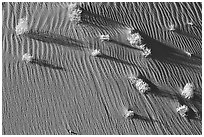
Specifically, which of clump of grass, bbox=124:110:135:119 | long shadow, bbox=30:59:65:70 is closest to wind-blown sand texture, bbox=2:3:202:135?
long shadow, bbox=30:59:65:70

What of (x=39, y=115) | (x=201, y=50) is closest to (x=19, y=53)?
(x=39, y=115)

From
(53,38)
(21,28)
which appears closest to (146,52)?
(53,38)

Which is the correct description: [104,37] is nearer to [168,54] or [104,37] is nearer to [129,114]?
[168,54]

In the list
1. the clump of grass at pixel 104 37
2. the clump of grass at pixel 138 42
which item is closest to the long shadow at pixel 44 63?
the clump of grass at pixel 104 37

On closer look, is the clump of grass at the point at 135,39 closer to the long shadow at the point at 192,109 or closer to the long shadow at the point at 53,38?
the long shadow at the point at 53,38

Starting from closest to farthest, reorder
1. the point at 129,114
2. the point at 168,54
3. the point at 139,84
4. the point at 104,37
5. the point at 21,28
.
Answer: the point at 129,114 < the point at 139,84 < the point at 21,28 < the point at 104,37 < the point at 168,54

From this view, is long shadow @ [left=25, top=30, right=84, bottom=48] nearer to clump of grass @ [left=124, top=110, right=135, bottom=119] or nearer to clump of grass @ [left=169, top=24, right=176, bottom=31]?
clump of grass @ [left=124, top=110, right=135, bottom=119]

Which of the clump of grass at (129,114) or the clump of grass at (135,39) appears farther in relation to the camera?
the clump of grass at (135,39)
